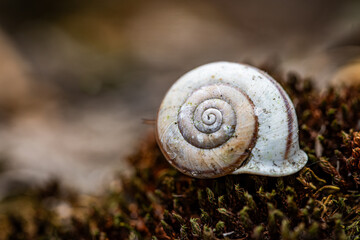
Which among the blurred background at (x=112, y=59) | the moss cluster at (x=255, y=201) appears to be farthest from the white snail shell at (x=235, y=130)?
the blurred background at (x=112, y=59)

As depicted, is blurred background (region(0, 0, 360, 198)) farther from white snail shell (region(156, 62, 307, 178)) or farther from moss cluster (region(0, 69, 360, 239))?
white snail shell (region(156, 62, 307, 178))

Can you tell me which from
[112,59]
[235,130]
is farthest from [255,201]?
[112,59]

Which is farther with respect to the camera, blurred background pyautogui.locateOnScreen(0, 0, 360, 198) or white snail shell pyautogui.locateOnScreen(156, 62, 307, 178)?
blurred background pyautogui.locateOnScreen(0, 0, 360, 198)

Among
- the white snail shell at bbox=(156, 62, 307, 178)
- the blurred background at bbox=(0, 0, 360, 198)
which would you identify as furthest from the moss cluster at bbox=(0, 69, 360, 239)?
the blurred background at bbox=(0, 0, 360, 198)

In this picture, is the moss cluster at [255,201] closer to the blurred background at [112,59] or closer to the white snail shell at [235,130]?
the white snail shell at [235,130]

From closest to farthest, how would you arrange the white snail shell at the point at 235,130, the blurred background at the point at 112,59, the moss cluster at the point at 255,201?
the moss cluster at the point at 255,201 < the white snail shell at the point at 235,130 < the blurred background at the point at 112,59

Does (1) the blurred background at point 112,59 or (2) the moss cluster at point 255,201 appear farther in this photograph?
(1) the blurred background at point 112,59

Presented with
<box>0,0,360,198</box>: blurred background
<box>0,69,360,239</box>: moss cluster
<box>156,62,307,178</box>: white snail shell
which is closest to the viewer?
<box>0,69,360,239</box>: moss cluster
